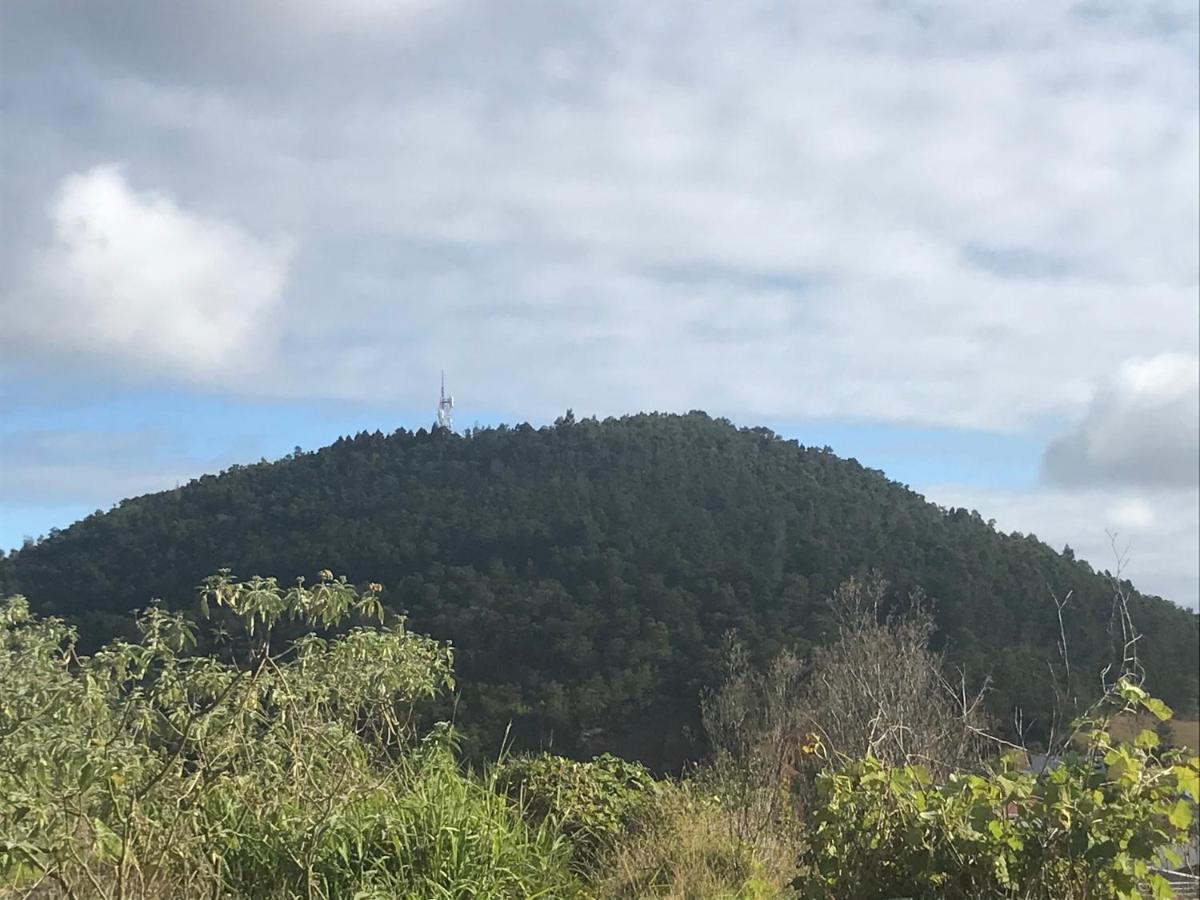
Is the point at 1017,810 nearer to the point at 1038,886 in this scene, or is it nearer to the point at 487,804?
the point at 1038,886

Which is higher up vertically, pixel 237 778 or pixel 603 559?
pixel 603 559

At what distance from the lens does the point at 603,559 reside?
26.3 meters

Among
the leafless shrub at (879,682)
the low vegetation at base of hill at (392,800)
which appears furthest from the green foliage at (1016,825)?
the leafless shrub at (879,682)

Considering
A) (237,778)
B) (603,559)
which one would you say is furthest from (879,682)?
(603,559)

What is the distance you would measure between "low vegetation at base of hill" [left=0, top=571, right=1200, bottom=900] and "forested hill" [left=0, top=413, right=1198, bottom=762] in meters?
3.12

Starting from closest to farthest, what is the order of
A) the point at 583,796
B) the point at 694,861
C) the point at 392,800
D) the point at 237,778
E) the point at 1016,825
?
the point at 1016,825, the point at 237,778, the point at 392,800, the point at 694,861, the point at 583,796

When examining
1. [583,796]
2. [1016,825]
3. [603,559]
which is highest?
[603,559]

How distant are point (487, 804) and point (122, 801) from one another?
1.64m

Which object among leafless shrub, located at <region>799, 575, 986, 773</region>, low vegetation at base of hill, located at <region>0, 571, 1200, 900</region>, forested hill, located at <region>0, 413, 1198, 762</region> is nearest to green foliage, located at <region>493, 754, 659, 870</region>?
low vegetation at base of hill, located at <region>0, 571, 1200, 900</region>

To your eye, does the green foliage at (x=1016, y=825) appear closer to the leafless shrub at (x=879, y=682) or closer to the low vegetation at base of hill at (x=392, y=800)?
the low vegetation at base of hill at (x=392, y=800)

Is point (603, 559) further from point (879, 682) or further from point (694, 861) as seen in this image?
point (694, 861)

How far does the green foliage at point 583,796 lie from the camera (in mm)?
6102

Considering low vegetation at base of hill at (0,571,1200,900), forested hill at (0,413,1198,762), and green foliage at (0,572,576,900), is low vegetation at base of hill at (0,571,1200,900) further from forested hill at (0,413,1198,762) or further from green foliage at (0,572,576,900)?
forested hill at (0,413,1198,762)

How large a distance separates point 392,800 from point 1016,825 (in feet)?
8.64
